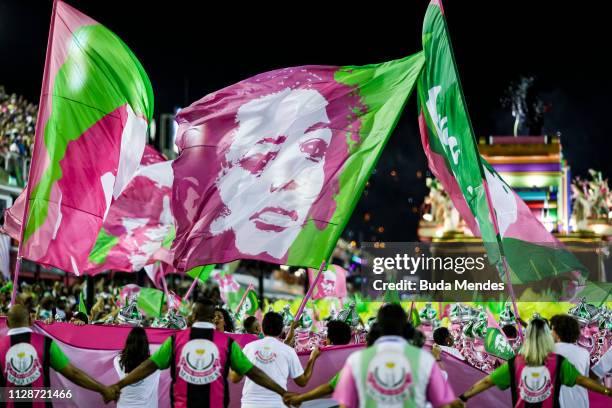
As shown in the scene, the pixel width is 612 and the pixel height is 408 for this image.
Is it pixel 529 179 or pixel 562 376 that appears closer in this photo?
pixel 562 376

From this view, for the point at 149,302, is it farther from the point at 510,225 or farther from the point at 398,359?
the point at 398,359

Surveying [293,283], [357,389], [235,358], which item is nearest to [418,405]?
[357,389]

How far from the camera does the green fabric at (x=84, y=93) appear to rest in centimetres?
1145

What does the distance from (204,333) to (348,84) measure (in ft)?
16.9

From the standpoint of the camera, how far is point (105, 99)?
12383 millimetres

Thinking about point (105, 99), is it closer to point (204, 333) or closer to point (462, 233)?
point (204, 333)

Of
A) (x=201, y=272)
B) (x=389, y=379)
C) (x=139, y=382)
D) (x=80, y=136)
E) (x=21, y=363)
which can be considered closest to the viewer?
(x=389, y=379)

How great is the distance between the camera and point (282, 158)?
12.2 meters

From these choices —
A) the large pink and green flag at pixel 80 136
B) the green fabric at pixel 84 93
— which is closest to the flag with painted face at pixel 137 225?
the green fabric at pixel 84 93

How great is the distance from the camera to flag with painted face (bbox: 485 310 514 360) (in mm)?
12938

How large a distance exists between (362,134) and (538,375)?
4778 millimetres

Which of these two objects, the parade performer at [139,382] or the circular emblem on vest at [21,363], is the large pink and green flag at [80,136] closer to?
the parade performer at [139,382]

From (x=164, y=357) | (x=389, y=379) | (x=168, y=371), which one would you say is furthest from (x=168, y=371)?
(x=389, y=379)

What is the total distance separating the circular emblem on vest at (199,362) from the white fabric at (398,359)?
2.00 m
